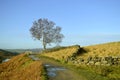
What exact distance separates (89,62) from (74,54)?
38.2 ft

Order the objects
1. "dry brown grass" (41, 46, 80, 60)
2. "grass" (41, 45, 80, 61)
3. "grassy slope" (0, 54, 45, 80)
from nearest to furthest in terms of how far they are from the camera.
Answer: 1. "grassy slope" (0, 54, 45, 80)
2. "grass" (41, 45, 80, 61)
3. "dry brown grass" (41, 46, 80, 60)

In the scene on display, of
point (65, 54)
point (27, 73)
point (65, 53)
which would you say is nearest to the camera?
point (27, 73)

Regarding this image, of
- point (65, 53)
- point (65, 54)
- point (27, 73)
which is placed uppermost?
point (65, 53)

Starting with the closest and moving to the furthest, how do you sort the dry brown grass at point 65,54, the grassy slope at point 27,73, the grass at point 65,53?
the grassy slope at point 27,73 → the grass at point 65,53 → the dry brown grass at point 65,54

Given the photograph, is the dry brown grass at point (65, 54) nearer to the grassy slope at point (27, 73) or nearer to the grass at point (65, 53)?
the grass at point (65, 53)

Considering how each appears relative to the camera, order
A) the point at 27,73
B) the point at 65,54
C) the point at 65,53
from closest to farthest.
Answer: the point at 27,73
the point at 65,54
the point at 65,53

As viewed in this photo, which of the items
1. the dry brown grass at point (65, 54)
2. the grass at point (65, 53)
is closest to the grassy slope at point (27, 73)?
the grass at point (65, 53)

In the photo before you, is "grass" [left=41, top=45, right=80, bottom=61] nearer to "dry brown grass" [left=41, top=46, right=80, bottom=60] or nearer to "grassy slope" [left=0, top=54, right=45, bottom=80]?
"dry brown grass" [left=41, top=46, right=80, bottom=60]

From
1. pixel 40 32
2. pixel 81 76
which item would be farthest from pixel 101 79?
pixel 40 32

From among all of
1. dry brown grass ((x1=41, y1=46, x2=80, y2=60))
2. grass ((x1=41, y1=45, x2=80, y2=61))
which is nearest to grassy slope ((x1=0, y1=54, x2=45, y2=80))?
grass ((x1=41, y1=45, x2=80, y2=61))

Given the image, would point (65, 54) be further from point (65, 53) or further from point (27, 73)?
point (27, 73)

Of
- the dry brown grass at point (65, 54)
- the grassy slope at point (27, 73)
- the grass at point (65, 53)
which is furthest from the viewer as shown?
the dry brown grass at point (65, 54)

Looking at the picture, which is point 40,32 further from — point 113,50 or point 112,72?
point 112,72

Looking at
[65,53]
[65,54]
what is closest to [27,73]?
[65,54]
